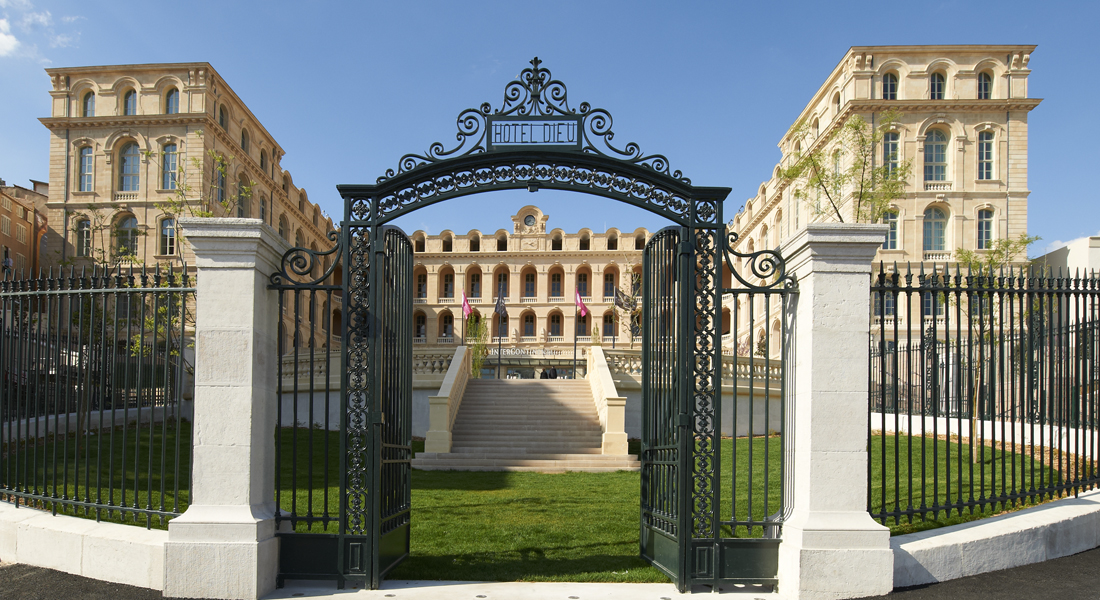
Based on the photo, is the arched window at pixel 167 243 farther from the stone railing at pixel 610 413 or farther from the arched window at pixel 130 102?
the stone railing at pixel 610 413

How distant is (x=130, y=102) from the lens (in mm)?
40781

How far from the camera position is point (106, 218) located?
3975 cm

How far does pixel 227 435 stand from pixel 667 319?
3.80m

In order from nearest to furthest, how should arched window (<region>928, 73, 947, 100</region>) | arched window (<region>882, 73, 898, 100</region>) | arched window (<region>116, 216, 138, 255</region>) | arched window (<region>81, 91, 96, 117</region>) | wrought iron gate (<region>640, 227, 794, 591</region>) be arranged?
1. wrought iron gate (<region>640, 227, 794, 591</region>)
2. arched window (<region>116, 216, 138, 255</region>)
3. arched window (<region>882, 73, 898, 100</region>)
4. arched window (<region>928, 73, 947, 100</region>)
5. arched window (<region>81, 91, 96, 117</region>)

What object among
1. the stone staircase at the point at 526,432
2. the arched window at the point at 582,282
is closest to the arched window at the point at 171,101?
the stone staircase at the point at 526,432

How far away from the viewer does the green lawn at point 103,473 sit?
20.9 ft

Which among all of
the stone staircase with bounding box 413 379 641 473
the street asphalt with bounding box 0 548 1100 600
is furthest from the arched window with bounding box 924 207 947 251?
the street asphalt with bounding box 0 548 1100 600

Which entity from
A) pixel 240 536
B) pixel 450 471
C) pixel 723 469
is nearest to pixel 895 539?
pixel 240 536

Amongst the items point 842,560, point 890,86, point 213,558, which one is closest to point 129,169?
point 890,86

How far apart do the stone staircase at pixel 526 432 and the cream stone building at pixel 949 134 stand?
18.7m

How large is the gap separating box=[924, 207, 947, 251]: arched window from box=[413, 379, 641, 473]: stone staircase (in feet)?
75.7

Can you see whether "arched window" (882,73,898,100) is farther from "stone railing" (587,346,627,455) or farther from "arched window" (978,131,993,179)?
"stone railing" (587,346,627,455)

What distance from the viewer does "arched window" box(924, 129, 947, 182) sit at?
124ft

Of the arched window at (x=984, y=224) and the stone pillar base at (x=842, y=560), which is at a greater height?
the arched window at (x=984, y=224)
